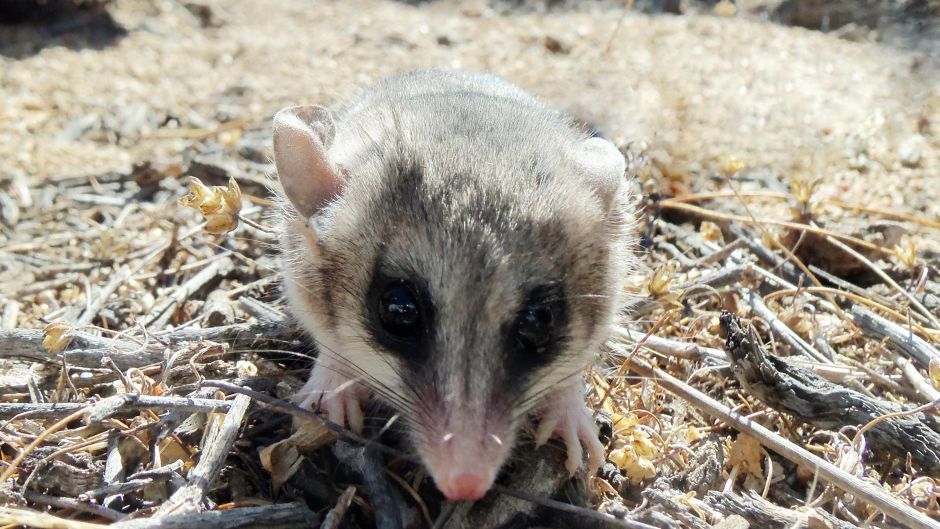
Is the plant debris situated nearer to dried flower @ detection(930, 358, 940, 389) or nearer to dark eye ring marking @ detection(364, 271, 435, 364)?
dried flower @ detection(930, 358, 940, 389)

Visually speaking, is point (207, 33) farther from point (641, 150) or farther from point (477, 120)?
point (477, 120)

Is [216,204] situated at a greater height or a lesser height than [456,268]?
lesser

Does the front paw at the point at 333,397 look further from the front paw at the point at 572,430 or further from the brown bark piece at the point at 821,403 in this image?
the brown bark piece at the point at 821,403

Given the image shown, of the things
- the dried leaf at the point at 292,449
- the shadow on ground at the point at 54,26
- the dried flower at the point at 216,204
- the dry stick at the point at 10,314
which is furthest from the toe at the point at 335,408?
the shadow on ground at the point at 54,26

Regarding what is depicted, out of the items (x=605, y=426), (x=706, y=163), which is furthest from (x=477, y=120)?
(x=706, y=163)

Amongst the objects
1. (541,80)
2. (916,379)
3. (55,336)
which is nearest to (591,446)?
(916,379)

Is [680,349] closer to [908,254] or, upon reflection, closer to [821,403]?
[821,403]

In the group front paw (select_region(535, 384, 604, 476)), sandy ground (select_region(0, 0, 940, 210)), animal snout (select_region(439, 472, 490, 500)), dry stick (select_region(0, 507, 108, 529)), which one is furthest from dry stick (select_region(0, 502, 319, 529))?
sandy ground (select_region(0, 0, 940, 210))
